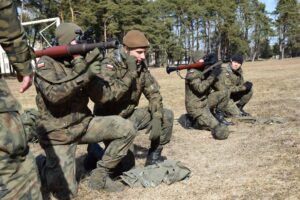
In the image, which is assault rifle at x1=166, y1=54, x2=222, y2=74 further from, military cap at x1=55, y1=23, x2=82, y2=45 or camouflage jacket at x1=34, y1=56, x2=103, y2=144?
military cap at x1=55, y1=23, x2=82, y2=45

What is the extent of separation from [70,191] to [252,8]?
76.7 meters

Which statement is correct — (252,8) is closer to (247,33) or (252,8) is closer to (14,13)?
(247,33)

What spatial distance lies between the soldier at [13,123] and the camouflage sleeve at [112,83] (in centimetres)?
187

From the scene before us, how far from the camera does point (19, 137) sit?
2.56 meters

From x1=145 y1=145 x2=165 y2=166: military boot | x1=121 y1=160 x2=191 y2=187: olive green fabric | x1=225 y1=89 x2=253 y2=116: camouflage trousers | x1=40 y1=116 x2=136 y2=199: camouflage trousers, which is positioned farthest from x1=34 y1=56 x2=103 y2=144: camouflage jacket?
x1=225 y1=89 x2=253 y2=116: camouflage trousers

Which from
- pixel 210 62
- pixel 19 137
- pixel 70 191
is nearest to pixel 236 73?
→ pixel 210 62

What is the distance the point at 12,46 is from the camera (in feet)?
8.26

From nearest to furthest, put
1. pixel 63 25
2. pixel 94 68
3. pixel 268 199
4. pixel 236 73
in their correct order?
pixel 94 68 → pixel 268 199 → pixel 63 25 → pixel 236 73

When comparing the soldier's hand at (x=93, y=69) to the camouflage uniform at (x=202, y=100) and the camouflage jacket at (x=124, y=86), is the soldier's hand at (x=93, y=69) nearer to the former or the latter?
the camouflage jacket at (x=124, y=86)

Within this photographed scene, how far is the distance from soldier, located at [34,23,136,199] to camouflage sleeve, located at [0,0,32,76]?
4.39ft

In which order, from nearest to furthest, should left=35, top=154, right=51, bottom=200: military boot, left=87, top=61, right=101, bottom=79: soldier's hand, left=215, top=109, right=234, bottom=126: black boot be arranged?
left=87, top=61, right=101, bottom=79: soldier's hand, left=35, top=154, right=51, bottom=200: military boot, left=215, top=109, right=234, bottom=126: black boot

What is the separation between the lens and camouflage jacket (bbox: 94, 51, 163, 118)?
4758 mm

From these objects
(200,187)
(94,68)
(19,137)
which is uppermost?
(94,68)

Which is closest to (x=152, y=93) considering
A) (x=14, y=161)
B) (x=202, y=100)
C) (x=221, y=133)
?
(x=221, y=133)
